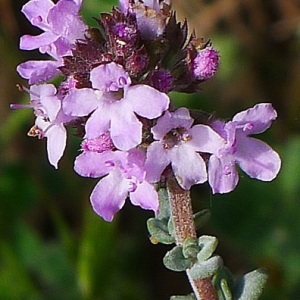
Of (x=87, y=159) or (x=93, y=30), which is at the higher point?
(x=93, y=30)

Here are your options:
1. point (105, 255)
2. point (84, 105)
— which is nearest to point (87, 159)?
point (84, 105)

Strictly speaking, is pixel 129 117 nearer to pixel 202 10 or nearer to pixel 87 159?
pixel 87 159

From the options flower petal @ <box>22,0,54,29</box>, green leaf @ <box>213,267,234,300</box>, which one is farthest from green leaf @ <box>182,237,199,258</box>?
flower petal @ <box>22,0,54,29</box>

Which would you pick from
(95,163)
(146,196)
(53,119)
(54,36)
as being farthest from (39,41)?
(146,196)

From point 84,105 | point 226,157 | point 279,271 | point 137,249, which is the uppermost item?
point 84,105

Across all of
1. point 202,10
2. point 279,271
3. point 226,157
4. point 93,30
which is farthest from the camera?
point 202,10

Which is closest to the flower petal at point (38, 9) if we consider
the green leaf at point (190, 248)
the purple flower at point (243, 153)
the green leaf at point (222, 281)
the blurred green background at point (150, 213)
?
the purple flower at point (243, 153)

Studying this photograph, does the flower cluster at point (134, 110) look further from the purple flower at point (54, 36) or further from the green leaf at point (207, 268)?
the green leaf at point (207, 268)
